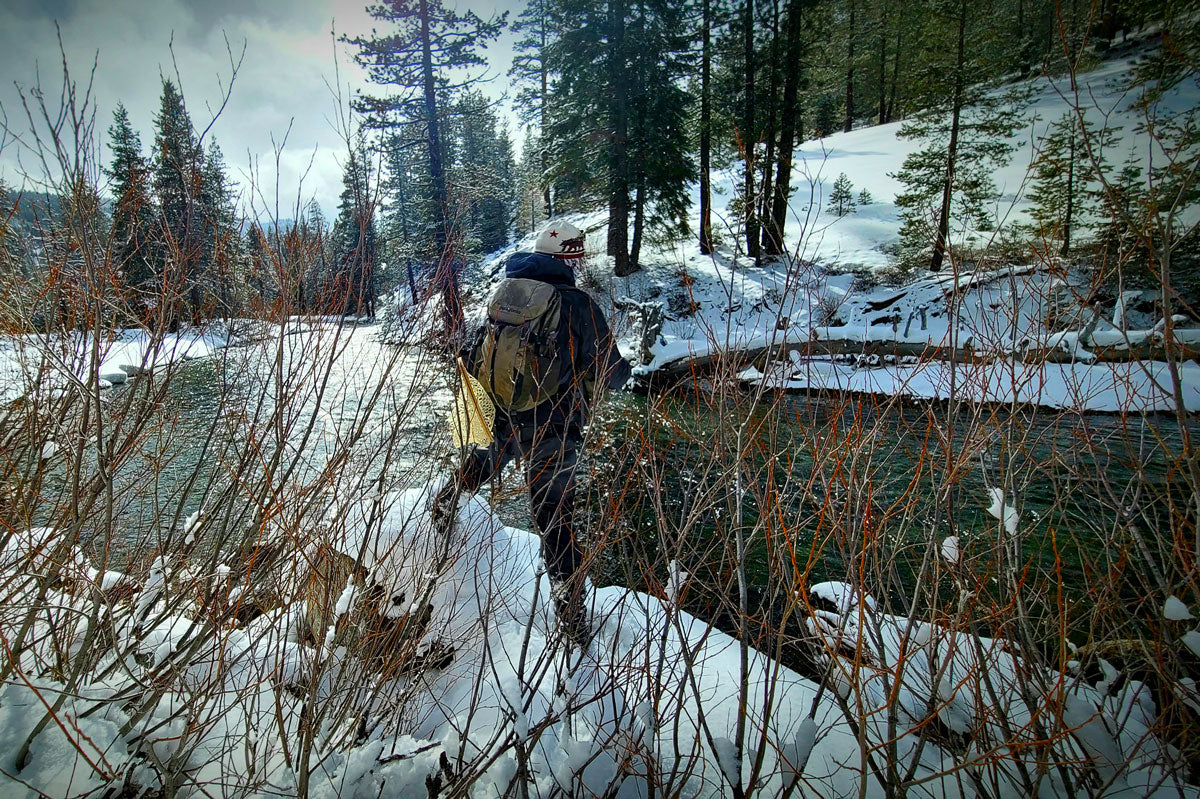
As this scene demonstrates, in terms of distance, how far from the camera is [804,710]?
7.27 feet

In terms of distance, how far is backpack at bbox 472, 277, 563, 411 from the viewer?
257 cm

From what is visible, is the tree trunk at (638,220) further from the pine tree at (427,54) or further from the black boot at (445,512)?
the black boot at (445,512)

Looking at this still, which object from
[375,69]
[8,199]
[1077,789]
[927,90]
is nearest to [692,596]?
[1077,789]

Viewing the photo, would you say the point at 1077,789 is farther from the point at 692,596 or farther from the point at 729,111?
the point at 729,111

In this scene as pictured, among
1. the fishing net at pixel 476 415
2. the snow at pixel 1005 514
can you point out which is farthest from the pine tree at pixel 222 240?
the snow at pixel 1005 514

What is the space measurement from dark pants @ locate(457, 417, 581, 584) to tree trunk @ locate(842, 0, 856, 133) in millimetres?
32698

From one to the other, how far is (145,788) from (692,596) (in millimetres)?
3074

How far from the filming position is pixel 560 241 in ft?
8.96

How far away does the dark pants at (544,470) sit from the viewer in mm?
2369

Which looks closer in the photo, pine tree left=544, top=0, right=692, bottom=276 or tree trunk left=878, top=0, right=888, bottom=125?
pine tree left=544, top=0, right=692, bottom=276

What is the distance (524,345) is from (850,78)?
35966 mm

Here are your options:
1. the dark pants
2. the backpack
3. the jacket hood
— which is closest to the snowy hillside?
the jacket hood

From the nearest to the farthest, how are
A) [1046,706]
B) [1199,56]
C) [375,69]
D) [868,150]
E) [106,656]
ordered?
[1046,706]
[1199,56]
[106,656]
[375,69]
[868,150]

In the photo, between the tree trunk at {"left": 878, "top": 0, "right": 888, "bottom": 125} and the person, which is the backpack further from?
the tree trunk at {"left": 878, "top": 0, "right": 888, "bottom": 125}
